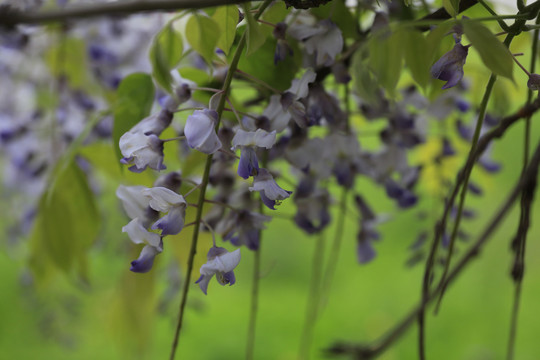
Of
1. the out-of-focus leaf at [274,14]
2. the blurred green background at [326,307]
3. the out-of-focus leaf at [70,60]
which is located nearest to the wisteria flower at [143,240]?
the out-of-focus leaf at [274,14]

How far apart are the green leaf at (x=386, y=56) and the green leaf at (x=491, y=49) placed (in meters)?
0.04

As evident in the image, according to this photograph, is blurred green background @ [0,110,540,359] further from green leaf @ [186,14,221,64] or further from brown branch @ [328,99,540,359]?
green leaf @ [186,14,221,64]

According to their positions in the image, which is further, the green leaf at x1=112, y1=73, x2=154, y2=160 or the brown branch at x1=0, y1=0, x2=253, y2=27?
the green leaf at x1=112, y1=73, x2=154, y2=160

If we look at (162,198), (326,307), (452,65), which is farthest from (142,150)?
(326,307)

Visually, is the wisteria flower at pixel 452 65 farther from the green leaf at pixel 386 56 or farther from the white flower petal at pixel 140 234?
the white flower petal at pixel 140 234

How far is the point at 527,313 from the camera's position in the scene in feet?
3.39

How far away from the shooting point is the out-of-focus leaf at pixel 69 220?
37 cm

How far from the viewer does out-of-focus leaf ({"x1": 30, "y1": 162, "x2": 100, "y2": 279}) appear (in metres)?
0.37

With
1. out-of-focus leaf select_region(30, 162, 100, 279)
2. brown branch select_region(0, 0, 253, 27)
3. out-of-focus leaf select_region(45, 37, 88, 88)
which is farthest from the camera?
out-of-focus leaf select_region(45, 37, 88, 88)

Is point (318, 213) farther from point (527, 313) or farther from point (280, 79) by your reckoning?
point (527, 313)

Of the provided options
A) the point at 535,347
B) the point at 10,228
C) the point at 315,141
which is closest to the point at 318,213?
the point at 315,141

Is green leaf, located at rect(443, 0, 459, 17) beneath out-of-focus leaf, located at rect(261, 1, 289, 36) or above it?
above


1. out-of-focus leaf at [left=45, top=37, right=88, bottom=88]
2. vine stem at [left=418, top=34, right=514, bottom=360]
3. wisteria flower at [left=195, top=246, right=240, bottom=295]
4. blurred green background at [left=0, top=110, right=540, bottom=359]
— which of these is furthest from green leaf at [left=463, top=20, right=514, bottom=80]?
blurred green background at [left=0, top=110, right=540, bottom=359]

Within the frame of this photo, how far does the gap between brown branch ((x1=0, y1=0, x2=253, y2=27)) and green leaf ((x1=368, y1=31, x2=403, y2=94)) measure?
0.11 meters
